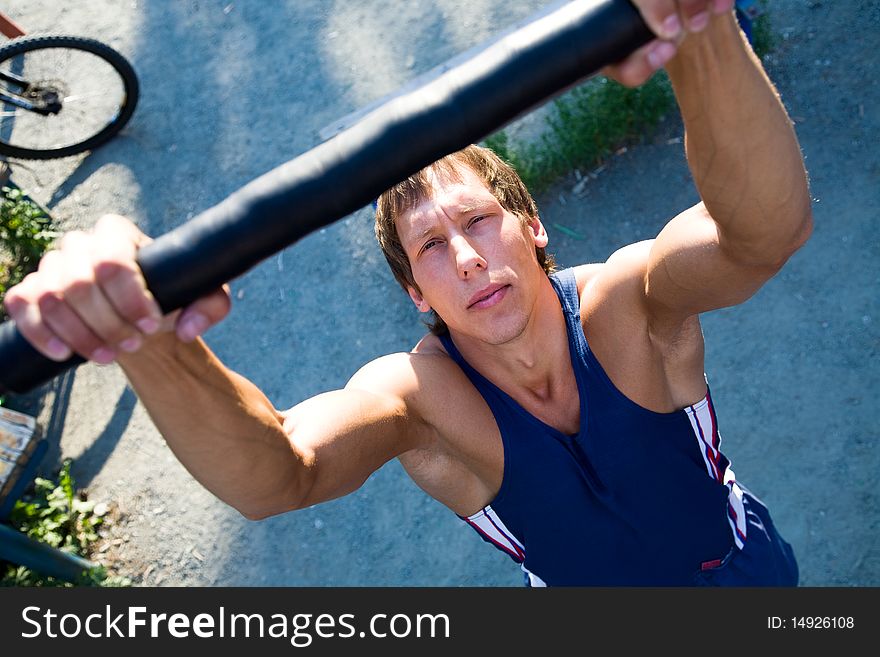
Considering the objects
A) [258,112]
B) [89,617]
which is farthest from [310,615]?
[258,112]

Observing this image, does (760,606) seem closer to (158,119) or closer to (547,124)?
(547,124)

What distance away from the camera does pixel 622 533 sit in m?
2.20

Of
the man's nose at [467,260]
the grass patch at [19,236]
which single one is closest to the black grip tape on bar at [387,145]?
the man's nose at [467,260]

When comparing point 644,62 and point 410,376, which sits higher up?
point 644,62

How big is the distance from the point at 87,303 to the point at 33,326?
0.07 m

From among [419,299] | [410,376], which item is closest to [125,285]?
[410,376]

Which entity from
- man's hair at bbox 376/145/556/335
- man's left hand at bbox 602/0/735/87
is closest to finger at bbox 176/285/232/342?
man's left hand at bbox 602/0/735/87

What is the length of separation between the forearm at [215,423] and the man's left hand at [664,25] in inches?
31.1

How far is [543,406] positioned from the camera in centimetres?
220

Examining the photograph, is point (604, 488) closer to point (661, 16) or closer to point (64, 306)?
point (661, 16)

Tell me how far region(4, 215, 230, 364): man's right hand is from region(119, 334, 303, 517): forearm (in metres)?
0.17

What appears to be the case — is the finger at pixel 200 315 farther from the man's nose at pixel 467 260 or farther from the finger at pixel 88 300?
the man's nose at pixel 467 260

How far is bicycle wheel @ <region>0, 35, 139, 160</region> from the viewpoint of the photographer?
5020 millimetres

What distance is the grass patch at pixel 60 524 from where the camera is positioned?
3781mm
